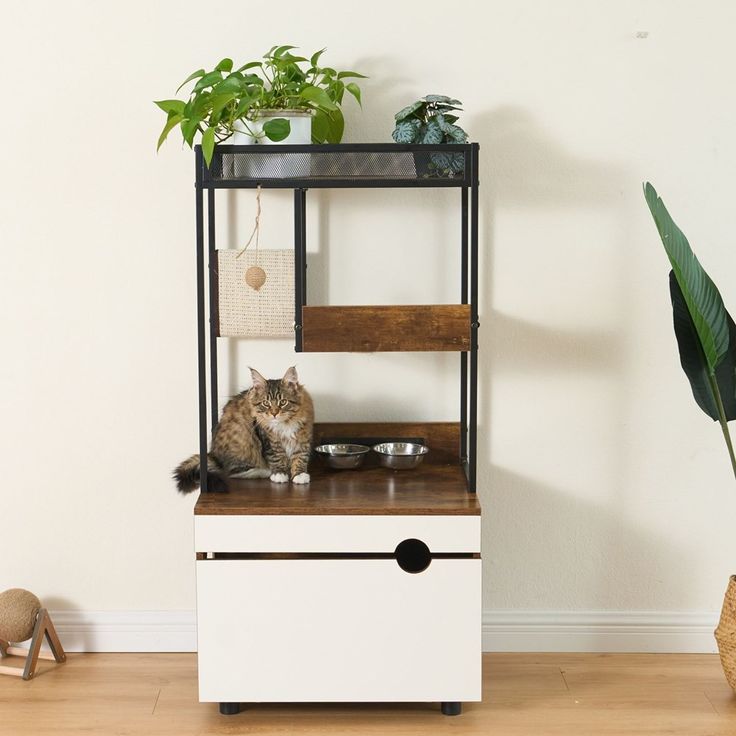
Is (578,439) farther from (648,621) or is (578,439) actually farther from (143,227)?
(143,227)

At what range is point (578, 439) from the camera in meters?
2.82

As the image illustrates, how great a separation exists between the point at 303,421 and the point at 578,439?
799mm

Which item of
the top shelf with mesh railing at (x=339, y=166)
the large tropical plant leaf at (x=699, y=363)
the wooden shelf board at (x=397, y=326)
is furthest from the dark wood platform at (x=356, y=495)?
the top shelf with mesh railing at (x=339, y=166)

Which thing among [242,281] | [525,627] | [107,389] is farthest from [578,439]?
[107,389]

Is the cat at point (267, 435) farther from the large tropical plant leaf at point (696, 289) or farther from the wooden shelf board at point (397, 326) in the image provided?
the large tropical plant leaf at point (696, 289)

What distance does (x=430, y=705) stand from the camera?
252 centimetres

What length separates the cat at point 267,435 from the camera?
258 centimetres

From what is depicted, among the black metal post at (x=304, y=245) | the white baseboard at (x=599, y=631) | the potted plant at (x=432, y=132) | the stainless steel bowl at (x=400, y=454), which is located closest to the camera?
the potted plant at (x=432, y=132)

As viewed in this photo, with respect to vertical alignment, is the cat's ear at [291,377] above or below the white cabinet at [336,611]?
above

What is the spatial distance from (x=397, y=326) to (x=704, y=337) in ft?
2.42

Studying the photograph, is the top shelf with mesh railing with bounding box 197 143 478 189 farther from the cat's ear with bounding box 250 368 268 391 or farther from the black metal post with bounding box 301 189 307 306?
the cat's ear with bounding box 250 368 268 391

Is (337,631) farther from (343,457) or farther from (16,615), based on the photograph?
(16,615)

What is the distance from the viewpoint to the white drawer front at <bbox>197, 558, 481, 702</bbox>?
7.76 ft

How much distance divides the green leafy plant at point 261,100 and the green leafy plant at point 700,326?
84 cm
